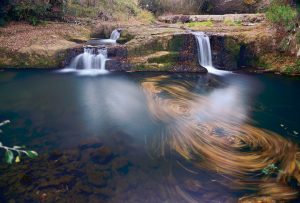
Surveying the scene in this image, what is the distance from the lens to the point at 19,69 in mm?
13039

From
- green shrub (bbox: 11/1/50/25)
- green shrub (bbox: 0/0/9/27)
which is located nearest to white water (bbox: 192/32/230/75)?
green shrub (bbox: 11/1/50/25)

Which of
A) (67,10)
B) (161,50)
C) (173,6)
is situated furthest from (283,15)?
(67,10)

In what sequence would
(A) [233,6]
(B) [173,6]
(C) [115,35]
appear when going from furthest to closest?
(B) [173,6] < (A) [233,6] < (C) [115,35]

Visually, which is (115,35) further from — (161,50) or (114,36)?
(161,50)

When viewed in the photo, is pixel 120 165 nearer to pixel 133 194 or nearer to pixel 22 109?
pixel 133 194

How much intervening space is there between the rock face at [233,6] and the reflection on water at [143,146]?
13204mm

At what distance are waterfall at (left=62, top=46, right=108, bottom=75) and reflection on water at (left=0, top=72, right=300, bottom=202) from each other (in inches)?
101

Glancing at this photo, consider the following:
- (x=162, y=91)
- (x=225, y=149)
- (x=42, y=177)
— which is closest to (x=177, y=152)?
(x=225, y=149)

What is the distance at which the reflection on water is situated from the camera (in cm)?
504

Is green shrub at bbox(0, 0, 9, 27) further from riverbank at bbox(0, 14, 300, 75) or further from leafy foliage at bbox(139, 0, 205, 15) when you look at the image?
leafy foliage at bbox(139, 0, 205, 15)

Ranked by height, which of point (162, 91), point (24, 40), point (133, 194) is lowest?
point (133, 194)

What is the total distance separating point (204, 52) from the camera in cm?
1443

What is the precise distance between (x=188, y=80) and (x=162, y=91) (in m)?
2.30

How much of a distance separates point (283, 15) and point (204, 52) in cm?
412
